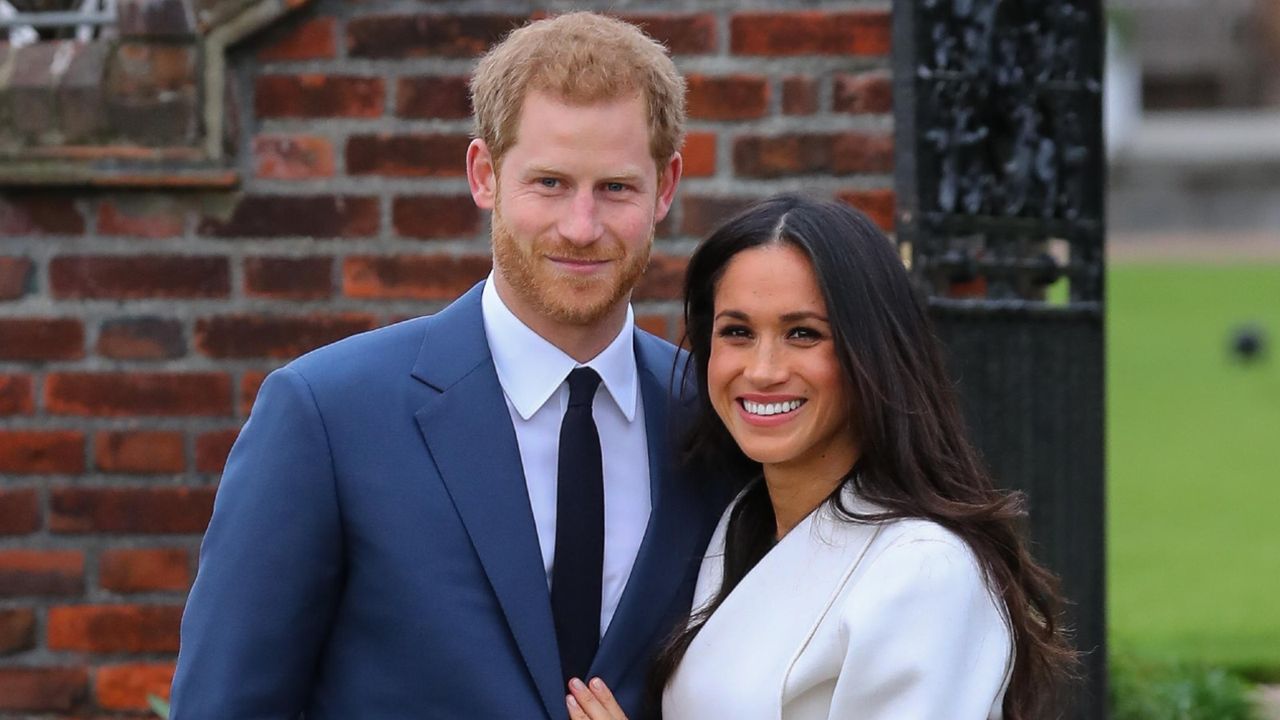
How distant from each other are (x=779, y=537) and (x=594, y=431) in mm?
349

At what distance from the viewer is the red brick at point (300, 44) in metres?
3.86

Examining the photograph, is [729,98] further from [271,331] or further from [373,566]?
[373,566]

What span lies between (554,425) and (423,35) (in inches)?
53.7

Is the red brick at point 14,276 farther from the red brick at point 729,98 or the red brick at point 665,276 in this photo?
the red brick at point 729,98

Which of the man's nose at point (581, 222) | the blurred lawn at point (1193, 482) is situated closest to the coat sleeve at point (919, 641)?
the man's nose at point (581, 222)

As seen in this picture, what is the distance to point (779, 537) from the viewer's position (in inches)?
114

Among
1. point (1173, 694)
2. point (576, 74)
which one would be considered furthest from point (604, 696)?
point (1173, 694)

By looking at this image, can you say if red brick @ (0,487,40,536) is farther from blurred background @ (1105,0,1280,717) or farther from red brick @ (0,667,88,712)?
blurred background @ (1105,0,1280,717)

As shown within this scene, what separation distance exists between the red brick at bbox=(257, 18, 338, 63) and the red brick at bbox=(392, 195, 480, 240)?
1.10ft

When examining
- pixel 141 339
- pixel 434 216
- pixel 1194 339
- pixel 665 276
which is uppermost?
pixel 434 216

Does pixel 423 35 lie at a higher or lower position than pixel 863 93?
higher

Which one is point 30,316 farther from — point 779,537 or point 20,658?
point 779,537

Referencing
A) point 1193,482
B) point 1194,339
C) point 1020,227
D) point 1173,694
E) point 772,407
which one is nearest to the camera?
point 772,407

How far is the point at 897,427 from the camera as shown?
9.00 ft
